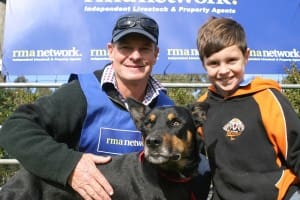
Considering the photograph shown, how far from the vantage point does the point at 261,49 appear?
19.1 feet

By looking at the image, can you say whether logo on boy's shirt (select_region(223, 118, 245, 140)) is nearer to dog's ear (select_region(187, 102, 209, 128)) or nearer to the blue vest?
dog's ear (select_region(187, 102, 209, 128))

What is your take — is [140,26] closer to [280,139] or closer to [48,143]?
[48,143]

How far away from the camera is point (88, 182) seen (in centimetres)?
315

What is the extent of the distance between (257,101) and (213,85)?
1.52 feet

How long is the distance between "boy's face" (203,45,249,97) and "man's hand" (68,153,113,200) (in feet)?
3.71

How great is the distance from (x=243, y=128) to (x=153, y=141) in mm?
664

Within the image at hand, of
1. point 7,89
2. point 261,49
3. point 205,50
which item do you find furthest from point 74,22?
point 205,50

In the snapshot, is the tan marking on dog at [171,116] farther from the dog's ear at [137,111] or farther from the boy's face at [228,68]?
the boy's face at [228,68]

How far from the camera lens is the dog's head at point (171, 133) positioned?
3.32 m

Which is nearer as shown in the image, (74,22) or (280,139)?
(280,139)

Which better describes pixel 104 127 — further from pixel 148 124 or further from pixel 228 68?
pixel 228 68

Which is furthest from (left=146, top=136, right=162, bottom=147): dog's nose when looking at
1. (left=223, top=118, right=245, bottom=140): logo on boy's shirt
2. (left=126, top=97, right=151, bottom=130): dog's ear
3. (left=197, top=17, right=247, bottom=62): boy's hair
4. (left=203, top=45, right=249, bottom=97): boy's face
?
(left=197, top=17, right=247, bottom=62): boy's hair

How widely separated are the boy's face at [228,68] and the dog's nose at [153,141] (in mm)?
619

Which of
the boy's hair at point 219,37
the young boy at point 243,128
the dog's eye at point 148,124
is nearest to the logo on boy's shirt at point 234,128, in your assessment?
the young boy at point 243,128
